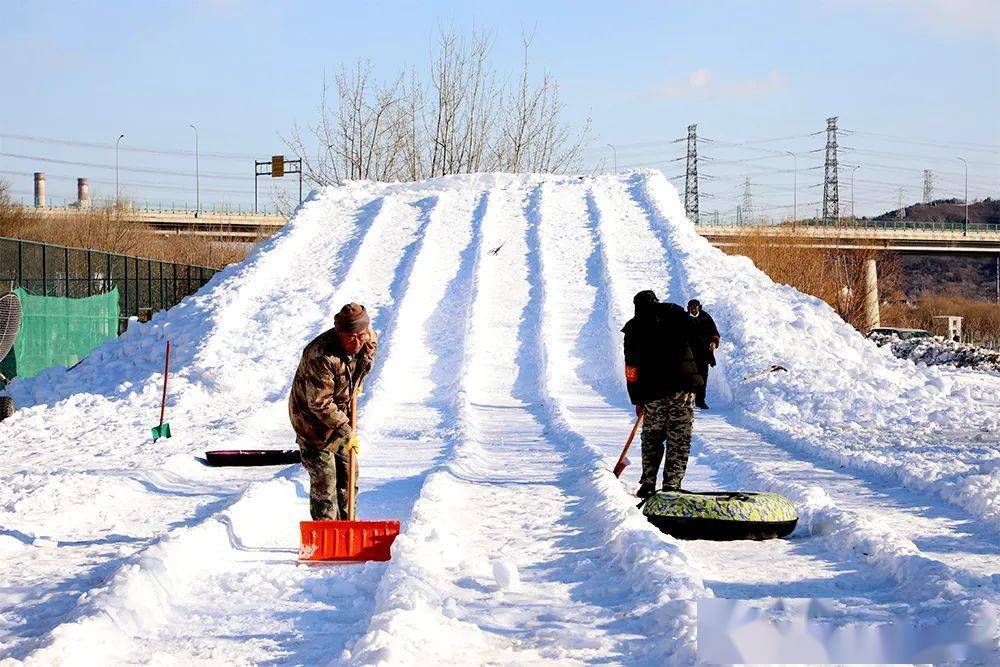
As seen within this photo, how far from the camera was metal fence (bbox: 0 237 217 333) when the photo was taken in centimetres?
2947

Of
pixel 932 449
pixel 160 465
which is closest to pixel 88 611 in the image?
pixel 160 465

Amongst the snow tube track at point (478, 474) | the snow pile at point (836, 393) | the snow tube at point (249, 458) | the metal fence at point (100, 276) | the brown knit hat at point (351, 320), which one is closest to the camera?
the snow tube track at point (478, 474)

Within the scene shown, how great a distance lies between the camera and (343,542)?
28.2 feet

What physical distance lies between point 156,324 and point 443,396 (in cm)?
777

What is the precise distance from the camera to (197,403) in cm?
2145

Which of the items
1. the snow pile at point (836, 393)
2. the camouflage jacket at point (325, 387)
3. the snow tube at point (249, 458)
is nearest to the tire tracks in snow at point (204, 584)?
the camouflage jacket at point (325, 387)

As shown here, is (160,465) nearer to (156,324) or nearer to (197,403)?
(197,403)

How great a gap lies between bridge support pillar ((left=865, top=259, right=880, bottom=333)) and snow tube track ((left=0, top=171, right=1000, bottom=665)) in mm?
19191

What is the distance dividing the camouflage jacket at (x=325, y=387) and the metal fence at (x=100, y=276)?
20.1 metres

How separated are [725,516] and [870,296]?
4621 cm

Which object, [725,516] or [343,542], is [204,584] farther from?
[725,516]

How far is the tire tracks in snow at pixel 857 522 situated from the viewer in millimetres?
7121

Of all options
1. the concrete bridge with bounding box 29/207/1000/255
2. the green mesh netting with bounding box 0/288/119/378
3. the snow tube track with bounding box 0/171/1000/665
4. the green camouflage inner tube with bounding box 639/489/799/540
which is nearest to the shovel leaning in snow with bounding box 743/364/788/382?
the snow tube track with bounding box 0/171/1000/665

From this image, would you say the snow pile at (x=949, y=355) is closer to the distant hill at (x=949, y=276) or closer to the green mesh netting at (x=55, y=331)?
the green mesh netting at (x=55, y=331)
